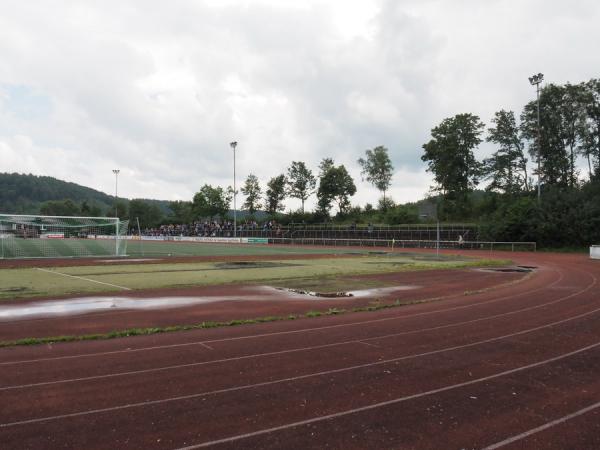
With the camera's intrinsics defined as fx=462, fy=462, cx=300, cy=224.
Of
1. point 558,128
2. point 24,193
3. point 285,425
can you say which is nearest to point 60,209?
point 24,193

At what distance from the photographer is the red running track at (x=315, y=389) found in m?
4.93

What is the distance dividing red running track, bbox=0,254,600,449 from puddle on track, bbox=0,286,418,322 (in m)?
3.64

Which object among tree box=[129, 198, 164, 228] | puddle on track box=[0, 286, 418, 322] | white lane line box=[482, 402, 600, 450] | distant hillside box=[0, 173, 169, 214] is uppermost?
distant hillside box=[0, 173, 169, 214]

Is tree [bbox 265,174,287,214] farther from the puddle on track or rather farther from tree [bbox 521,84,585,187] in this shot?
the puddle on track

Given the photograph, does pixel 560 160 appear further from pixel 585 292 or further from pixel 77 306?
pixel 77 306

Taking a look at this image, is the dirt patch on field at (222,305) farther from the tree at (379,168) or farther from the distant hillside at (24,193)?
the distant hillside at (24,193)

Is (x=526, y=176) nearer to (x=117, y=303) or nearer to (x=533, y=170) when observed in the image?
(x=533, y=170)

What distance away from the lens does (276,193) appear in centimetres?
9588

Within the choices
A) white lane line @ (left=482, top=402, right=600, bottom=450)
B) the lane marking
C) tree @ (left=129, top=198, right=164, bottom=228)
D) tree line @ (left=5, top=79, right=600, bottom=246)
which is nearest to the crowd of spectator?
tree line @ (left=5, top=79, right=600, bottom=246)

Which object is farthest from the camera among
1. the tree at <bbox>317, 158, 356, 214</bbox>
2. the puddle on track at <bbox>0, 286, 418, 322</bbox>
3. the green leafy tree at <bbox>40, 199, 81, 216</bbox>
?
the green leafy tree at <bbox>40, 199, 81, 216</bbox>

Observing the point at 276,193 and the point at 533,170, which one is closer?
the point at 533,170

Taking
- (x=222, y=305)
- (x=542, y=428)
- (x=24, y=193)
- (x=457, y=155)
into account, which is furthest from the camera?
(x=24, y=193)

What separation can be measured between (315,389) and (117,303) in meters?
9.16

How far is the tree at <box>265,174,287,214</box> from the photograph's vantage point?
9581cm
